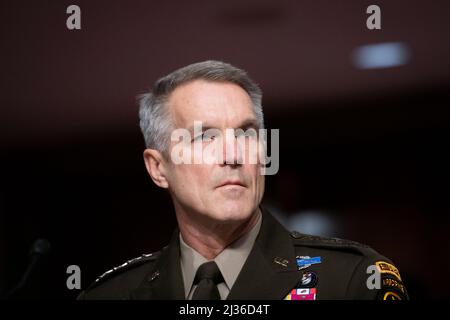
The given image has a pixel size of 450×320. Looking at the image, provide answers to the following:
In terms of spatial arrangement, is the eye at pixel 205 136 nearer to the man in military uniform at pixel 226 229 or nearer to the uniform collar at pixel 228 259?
the man in military uniform at pixel 226 229

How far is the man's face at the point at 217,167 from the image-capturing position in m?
1.43

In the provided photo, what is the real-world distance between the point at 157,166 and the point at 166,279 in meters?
0.29

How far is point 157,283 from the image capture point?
5.25 feet

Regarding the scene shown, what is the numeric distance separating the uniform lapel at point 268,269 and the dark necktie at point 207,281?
44 millimetres

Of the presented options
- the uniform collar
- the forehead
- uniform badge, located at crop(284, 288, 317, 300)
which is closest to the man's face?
the forehead

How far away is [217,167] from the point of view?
145 centimetres

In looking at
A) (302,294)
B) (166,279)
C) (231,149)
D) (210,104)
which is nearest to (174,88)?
(210,104)

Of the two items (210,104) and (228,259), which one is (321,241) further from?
(210,104)

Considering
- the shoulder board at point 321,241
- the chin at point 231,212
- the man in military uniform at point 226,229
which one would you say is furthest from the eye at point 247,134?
the shoulder board at point 321,241

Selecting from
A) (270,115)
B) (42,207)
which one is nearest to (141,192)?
(42,207)
